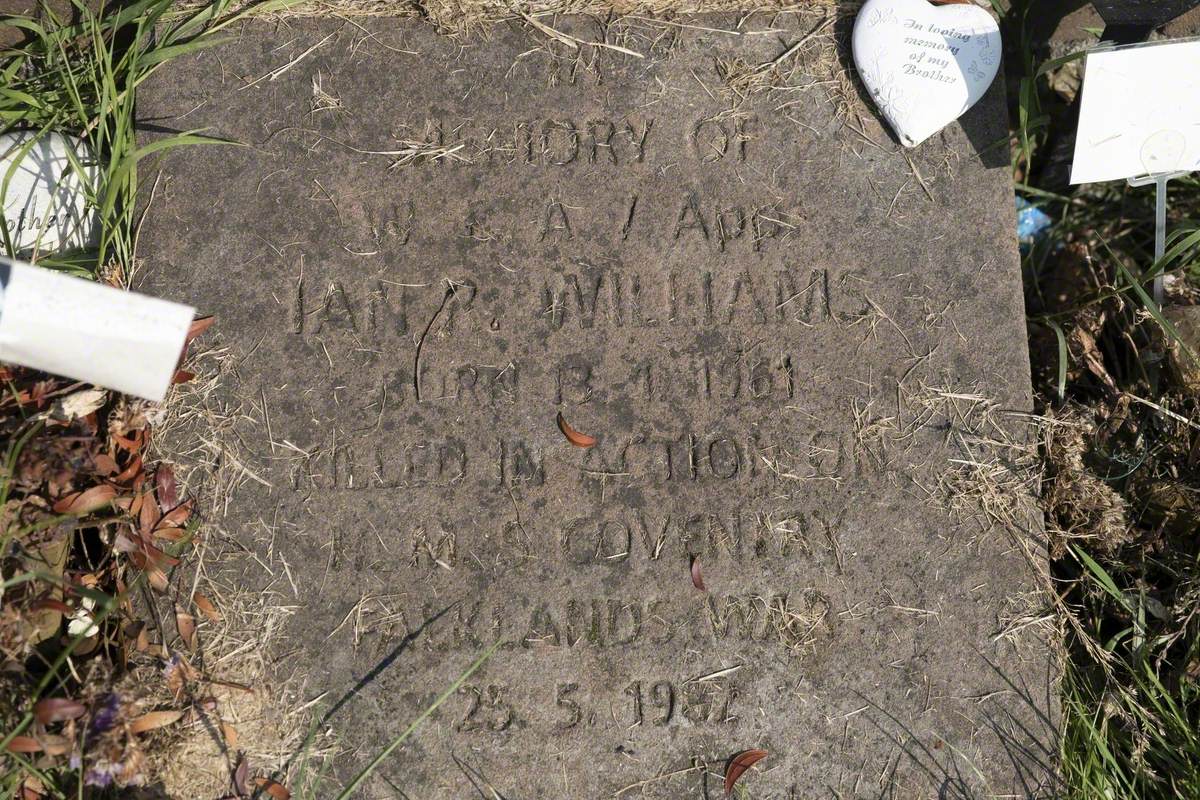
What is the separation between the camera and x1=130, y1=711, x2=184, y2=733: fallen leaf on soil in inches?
79.6

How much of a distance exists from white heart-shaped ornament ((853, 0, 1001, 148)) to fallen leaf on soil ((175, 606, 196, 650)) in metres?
2.32

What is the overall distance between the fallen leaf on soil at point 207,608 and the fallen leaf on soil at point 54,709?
0.33 m

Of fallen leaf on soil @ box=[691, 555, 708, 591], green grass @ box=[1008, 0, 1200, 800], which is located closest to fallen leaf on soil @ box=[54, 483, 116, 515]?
fallen leaf on soil @ box=[691, 555, 708, 591]

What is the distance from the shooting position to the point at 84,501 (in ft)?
6.82

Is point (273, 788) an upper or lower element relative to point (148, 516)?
lower

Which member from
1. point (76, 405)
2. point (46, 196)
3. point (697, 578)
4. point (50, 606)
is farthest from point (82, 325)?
point (697, 578)

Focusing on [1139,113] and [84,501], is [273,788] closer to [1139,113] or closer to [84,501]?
[84,501]

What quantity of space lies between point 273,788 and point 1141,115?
9.54 feet

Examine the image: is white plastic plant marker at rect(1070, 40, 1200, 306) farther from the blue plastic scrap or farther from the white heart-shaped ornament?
the blue plastic scrap

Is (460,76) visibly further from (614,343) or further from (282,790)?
(282,790)

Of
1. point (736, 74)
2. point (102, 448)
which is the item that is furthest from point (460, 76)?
point (102, 448)

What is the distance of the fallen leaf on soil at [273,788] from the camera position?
2076 millimetres

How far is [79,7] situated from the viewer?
2.45 metres

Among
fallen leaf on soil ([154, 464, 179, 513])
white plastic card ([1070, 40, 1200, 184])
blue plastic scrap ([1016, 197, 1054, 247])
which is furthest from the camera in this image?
blue plastic scrap ([1016, 197, 1054, 247])
